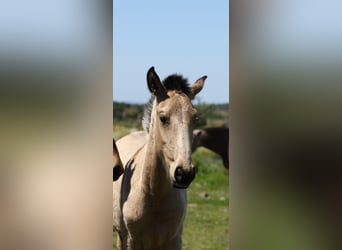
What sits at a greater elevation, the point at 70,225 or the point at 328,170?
the point at 328,170

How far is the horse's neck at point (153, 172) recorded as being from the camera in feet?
4.90

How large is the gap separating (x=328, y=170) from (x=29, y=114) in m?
0.91

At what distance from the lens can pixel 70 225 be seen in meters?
1.51

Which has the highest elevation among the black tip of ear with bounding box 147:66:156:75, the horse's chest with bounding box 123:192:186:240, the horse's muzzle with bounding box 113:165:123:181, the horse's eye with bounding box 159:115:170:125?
the black tip of ear with bounding box 147:66:156:75

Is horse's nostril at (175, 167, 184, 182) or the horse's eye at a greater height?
the horse's eye

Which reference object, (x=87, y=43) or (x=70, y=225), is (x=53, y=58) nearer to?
(x=87, y=43)

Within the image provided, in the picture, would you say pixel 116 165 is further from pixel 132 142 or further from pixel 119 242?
pixel 119 242

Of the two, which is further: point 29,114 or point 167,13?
point 167,13

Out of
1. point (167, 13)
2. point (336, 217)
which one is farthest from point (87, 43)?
point (336, 217)

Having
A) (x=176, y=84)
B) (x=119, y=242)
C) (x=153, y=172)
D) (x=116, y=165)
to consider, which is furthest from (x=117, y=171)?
(x=176, y=84)

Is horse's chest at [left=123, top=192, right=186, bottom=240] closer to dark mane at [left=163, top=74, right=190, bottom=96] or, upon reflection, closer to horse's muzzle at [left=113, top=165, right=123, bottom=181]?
horse's muzzle at [left=113, top=165, right=123, bottom=181]

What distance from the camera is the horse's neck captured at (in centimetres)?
149

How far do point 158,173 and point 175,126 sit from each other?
191 millimetres

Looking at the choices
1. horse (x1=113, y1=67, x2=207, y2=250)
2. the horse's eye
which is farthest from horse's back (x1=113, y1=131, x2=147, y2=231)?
the horse's eye
